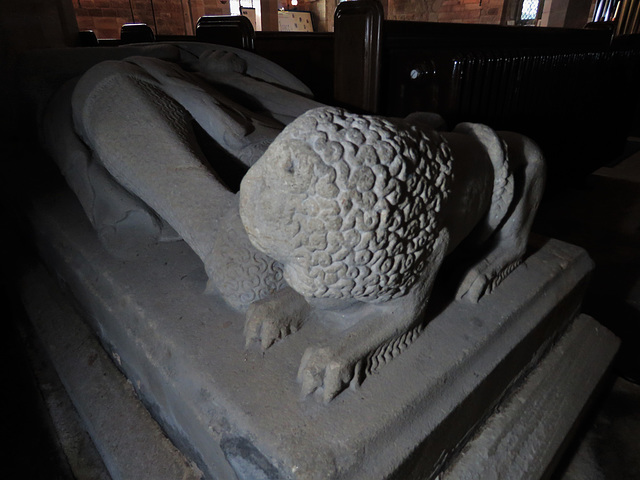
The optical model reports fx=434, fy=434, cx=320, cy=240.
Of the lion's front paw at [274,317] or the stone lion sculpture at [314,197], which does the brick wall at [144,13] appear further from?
the lion's front paw at [274,317]

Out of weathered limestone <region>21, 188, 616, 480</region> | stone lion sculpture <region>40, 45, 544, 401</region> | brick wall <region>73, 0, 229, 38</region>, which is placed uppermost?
brick wall <region>73, 0, 229, 38</region>

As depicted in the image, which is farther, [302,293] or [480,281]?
[480,281]

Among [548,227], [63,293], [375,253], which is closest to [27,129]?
[63,293]

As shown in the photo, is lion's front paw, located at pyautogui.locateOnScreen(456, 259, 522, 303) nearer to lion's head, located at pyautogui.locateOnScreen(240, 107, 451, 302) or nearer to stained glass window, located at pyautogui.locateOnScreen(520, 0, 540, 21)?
lion's head, located at pyautogui.locateOnScreen(240, 107, 451, 302)

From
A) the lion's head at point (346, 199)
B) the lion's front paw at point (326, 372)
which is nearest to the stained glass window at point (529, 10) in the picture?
the lion's head at point (346, 199)

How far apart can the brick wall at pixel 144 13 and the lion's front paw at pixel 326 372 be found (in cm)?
666

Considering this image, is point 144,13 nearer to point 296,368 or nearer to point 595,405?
point 296,368

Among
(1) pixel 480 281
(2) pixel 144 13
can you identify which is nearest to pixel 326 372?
(1) pixel 480 281

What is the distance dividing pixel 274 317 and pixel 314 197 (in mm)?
366

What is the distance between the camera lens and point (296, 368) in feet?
2.81

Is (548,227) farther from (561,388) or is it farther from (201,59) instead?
(201,59)

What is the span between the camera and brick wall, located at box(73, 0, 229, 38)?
6.50 m

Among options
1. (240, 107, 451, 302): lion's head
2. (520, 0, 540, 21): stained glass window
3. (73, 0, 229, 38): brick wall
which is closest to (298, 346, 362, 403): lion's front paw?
(240, 107, 451, 302): lion's head

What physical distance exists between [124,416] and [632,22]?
739cm
